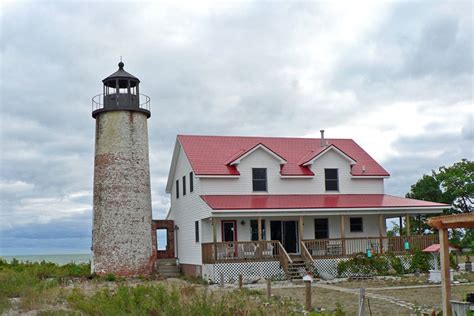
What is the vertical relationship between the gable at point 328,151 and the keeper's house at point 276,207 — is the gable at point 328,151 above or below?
above

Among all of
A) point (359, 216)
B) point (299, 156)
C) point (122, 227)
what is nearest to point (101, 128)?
point (122, 227)

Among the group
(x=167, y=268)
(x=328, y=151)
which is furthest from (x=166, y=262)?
(x=328, y=151)

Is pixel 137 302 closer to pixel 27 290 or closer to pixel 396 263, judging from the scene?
pixel 27 290

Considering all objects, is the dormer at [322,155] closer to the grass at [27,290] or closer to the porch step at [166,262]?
the porch step at [166,262]

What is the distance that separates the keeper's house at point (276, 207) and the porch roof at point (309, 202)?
0.05 meters

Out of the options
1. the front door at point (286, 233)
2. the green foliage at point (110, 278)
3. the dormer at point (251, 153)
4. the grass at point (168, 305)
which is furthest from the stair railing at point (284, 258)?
the grass at point (168, 305)

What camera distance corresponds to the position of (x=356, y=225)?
101 ft

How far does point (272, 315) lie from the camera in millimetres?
11266

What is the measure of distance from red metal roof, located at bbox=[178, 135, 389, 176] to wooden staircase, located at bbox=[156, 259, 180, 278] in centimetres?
633

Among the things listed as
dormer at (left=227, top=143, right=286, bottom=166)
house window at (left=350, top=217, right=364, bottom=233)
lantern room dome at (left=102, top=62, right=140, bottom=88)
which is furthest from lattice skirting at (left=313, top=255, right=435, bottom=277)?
lantern room dome at (left=102, top=62, right=140, bottom=88)

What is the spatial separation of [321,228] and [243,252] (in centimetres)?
517

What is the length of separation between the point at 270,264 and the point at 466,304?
15524 mm

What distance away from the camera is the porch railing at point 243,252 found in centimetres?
2669

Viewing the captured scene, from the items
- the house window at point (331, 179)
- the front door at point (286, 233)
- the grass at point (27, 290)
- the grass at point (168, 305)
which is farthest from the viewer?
the house window at point (331, 179)
